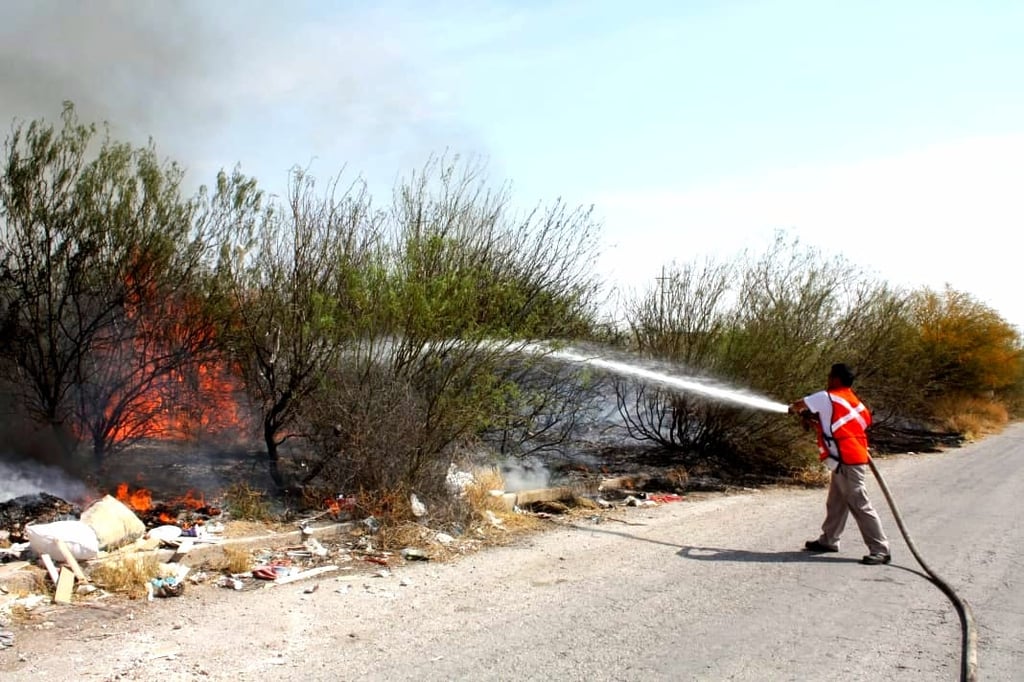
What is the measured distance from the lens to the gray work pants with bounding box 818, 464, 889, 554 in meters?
7.07

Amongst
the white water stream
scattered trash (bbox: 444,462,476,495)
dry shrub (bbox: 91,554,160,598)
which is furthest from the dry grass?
dry shrub (bbox: 91,554,160,598)

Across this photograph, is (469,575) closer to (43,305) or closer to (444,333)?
(444,333)

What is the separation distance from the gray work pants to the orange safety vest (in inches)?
4.0

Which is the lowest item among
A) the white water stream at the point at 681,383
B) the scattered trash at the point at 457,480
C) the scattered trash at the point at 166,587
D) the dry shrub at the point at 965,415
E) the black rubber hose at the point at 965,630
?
the scattered trash at the point at 166,587

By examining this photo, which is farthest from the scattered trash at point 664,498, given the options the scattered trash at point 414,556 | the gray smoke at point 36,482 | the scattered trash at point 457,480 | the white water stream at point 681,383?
the gray smoke at point 36,482

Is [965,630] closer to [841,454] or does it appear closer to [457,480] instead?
[841,454]

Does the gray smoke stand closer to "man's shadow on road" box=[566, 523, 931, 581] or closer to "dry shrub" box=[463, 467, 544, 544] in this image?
"dry shrub" box=[463, 467, 544, 544]

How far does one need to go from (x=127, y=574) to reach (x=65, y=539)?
56 cm

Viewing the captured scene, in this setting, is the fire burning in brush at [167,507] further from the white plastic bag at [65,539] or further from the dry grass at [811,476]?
the dry grass at [811,476]

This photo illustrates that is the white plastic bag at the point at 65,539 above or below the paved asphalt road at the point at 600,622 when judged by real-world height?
above

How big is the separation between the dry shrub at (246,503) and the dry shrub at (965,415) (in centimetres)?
2324

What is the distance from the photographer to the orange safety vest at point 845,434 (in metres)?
7.34

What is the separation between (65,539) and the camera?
592 cm

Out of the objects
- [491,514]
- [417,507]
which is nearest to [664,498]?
[491,514]
